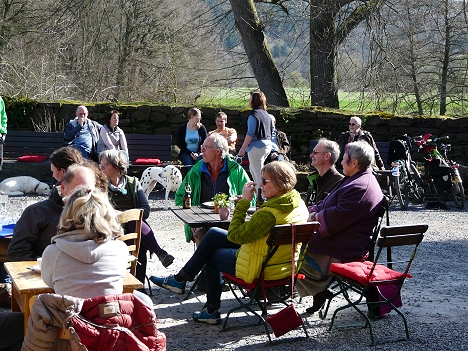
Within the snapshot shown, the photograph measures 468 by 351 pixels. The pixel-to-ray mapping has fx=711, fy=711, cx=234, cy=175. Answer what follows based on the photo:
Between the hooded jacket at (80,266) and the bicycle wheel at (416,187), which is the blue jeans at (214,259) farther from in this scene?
the bicycle wheel at (416,187)

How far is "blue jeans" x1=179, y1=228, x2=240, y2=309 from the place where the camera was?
537cm

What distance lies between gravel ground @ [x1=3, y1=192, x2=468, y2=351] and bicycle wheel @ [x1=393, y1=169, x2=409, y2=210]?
9.98 ft

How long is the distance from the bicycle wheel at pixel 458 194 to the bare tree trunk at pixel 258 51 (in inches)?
228

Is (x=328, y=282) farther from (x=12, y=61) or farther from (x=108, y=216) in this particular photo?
(x=12, y=61)

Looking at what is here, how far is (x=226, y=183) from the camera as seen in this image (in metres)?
6.73

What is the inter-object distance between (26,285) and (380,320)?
2.97 metres

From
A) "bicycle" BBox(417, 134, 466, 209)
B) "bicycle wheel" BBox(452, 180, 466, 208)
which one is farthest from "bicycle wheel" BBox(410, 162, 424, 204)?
"bicycle wheel" BBox(452, 180, 466, 208)

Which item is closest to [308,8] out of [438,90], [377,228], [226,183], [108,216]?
[438,90]

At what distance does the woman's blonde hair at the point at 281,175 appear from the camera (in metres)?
5.05

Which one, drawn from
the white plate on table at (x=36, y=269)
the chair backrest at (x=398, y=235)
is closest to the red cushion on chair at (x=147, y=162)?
the chair backrest at (x=398, y=235)

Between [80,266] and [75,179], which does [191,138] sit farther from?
[80,266]

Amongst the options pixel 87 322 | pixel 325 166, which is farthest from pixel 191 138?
pixel 87 322

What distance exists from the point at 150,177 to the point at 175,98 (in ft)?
23.1

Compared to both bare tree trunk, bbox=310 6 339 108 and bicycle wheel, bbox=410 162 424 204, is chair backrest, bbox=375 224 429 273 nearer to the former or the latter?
bicycle wheel, bbox=410 162 424 204
